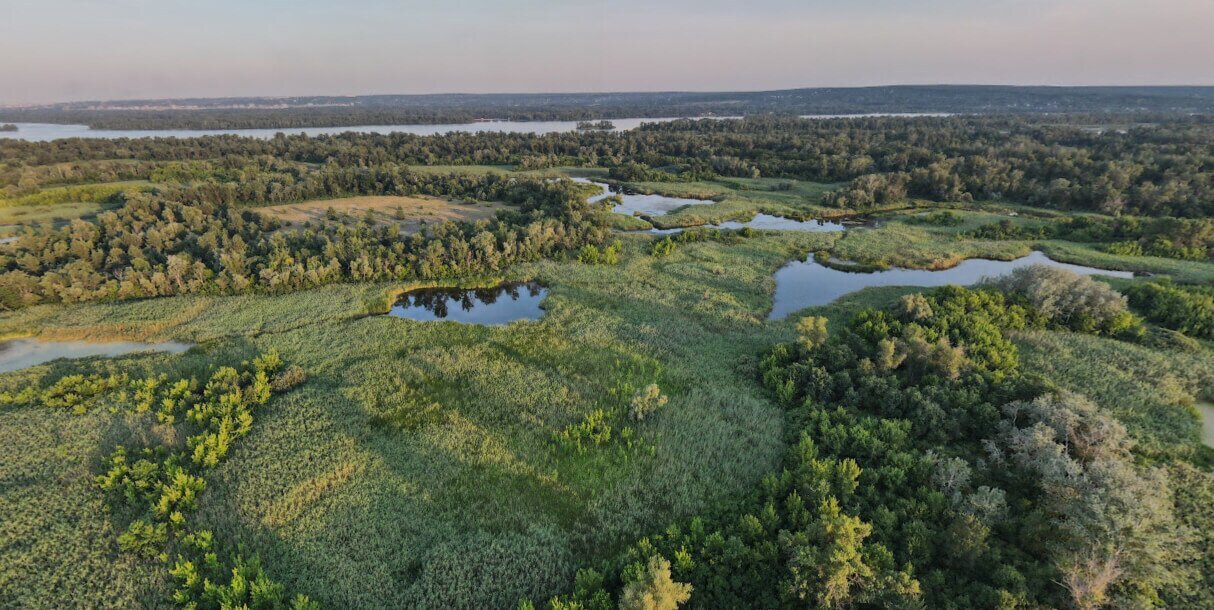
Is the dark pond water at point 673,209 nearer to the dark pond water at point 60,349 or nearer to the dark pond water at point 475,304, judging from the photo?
the dark pond water at point 475,304

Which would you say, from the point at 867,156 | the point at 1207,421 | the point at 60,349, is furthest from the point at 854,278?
the point at 867,156

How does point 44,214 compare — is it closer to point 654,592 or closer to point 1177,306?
point 654,592

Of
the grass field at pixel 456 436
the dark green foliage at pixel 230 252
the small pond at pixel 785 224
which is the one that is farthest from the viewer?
the small pond at pixel 785 224

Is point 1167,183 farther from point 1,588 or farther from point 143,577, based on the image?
point 1,588

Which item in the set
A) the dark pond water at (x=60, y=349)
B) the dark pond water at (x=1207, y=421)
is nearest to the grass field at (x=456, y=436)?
the dark pond water at (x=60, y=349)

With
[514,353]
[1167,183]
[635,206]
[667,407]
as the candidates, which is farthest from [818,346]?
[1167,183]
